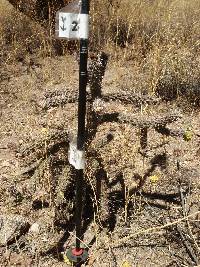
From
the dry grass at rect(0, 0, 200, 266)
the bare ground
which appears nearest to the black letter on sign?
the bare ground

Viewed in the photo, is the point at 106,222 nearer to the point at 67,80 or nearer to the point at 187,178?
the point at 187,178

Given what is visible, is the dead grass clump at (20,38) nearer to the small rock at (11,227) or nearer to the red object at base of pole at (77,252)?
the small rock at (11,227)

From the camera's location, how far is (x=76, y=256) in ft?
9.23

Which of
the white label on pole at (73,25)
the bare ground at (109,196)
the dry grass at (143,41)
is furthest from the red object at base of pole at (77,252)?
the dry grass at (143,41)

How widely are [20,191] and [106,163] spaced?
2.56ft

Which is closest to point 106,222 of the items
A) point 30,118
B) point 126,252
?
point 126,252

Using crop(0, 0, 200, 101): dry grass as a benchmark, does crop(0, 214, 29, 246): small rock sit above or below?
below

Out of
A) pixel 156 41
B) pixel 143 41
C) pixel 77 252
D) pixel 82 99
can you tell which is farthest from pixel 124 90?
pixel 82 99

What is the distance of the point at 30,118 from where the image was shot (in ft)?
15.9

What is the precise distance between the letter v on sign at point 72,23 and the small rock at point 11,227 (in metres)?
1.48

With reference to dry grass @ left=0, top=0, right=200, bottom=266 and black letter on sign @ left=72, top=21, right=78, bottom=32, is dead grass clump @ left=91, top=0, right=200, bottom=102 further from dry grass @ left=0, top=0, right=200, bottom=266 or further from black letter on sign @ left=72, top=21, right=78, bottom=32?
black letter on sign @ left=72, top=21, right=78, bottom=32

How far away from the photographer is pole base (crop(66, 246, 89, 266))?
280 centimetres

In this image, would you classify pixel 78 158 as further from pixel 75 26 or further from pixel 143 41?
pixel 143 41

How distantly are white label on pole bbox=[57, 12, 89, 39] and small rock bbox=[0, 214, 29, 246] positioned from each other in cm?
149
